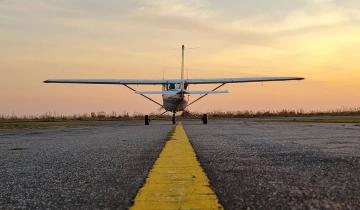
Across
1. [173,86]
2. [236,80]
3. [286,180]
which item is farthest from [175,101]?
[286,180]

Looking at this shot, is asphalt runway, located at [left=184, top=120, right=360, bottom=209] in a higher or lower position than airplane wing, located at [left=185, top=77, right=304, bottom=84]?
lower

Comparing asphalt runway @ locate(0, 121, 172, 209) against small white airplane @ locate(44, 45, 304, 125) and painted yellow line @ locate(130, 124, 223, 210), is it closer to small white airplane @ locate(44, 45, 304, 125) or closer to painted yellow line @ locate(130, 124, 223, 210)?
painted yellow line @ locate(130, 124, 223, 210)

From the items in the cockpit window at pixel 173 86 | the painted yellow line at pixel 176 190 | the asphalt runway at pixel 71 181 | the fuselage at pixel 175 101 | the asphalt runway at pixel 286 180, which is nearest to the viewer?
the painted yellow line at pixel 176 190

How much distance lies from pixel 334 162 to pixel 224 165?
100 cm

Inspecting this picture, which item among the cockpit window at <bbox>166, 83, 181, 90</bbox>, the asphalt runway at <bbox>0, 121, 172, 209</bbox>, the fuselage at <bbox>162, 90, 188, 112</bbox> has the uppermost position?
the cockpit window at <bbox>166, 83, 181, 90</bbox>

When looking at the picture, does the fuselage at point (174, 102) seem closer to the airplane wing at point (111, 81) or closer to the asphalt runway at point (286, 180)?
the airplane wing at point (111, 81)

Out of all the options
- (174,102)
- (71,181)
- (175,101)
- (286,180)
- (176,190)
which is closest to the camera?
(176,190)

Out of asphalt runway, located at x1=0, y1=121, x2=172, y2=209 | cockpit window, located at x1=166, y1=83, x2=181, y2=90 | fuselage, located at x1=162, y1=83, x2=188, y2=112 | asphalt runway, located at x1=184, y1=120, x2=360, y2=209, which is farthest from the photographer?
cockpit window, located at x1=166, y1=83, x2=181, y2=90

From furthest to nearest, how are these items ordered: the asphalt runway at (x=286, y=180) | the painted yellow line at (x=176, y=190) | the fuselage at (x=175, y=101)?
the fuselage at (x=175, y=101)
the asphalt runway at (x=286, y=180)
the painted yellow line at (x=176, y=190)

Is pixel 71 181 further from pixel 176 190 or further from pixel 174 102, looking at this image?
pixel 174 102

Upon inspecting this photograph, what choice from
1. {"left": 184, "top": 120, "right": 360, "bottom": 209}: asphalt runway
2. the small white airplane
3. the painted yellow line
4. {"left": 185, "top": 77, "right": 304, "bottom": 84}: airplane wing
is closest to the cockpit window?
the small white airplane

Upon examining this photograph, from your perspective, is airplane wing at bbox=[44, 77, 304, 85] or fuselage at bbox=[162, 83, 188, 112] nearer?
fuselage at bbox=[162, 83, 188, 112]

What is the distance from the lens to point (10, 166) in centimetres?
527

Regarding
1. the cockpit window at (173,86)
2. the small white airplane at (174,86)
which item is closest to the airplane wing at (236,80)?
the small white airplane at (174,86)
